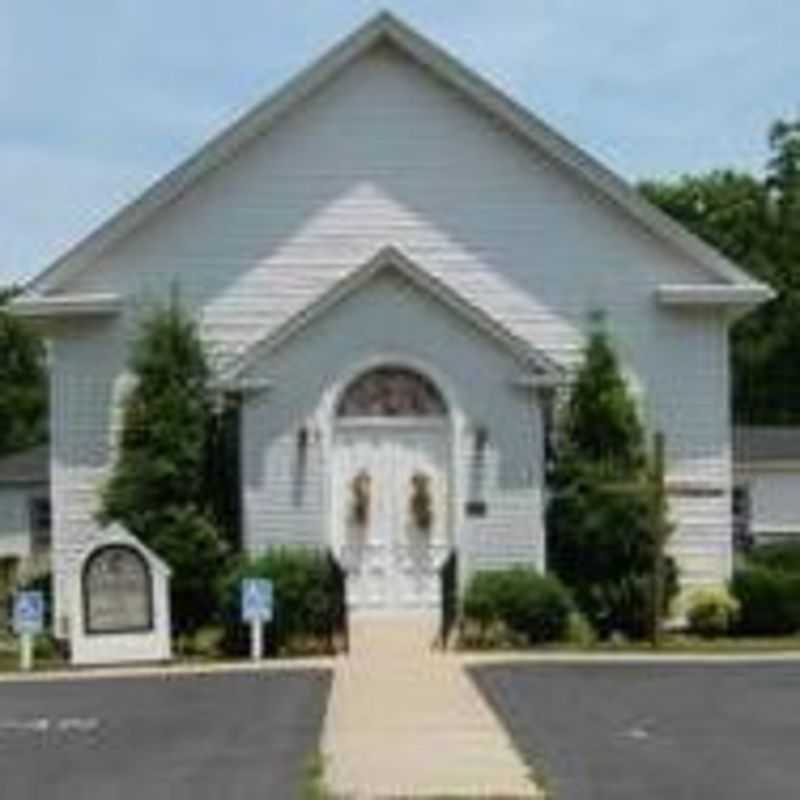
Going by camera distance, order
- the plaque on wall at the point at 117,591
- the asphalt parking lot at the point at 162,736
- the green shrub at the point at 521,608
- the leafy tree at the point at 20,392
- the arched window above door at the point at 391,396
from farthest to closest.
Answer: the leafy tree at the point at 20,392 < the arched window above door at the point at 391,396 < the green shrub at the point at 521,608 < the plaque on wall at the point at 117,591 < the asphalt parking lot at the point at 162,736

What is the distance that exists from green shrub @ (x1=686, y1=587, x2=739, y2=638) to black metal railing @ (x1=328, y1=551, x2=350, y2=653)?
4959 mm

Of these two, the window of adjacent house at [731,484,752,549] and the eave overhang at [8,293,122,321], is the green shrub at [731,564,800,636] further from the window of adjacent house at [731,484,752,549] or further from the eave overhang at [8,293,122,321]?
the window of adjacent house at [731,484,752,549]

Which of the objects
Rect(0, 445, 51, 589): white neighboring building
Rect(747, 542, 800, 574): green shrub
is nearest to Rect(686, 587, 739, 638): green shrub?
Rect(747, 542, 800, 574): green shrub

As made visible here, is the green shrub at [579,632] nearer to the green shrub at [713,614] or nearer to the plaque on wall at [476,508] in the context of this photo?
the green shrub at [713,614]

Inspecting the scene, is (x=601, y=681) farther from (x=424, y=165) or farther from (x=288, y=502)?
(x=424, y=165)

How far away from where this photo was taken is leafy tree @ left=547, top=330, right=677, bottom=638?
131 feet

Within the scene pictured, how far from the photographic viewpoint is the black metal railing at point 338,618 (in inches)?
1474

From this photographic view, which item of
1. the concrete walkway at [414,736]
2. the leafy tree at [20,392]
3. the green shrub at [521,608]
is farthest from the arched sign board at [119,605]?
the leafy tree at [20,392]

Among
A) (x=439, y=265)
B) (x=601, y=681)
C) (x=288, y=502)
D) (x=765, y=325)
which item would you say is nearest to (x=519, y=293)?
(x=439, y=265)

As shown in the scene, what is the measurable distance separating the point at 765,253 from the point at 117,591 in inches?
1925

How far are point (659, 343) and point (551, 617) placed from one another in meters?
5.65

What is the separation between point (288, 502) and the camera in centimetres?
3984

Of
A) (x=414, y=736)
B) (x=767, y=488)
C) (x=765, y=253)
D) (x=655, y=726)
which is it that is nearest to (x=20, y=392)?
(x=765, y=253)

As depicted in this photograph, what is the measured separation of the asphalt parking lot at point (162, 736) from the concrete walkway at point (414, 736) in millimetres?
300
